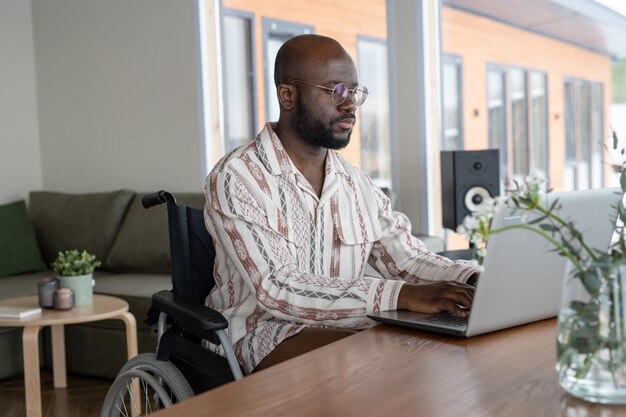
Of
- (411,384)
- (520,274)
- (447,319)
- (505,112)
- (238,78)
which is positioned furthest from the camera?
(238,78)

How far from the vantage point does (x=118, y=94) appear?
18.4 feet

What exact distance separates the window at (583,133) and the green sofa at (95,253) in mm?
2033

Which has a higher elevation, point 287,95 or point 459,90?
point 459,90

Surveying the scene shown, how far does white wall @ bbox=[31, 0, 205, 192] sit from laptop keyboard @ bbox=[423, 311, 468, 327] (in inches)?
148

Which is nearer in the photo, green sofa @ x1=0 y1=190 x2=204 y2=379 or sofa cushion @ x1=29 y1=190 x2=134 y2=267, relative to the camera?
A: green sofa @ x1=0 y1=190 x2=204 y2=379

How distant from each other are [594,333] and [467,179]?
10.1 feet

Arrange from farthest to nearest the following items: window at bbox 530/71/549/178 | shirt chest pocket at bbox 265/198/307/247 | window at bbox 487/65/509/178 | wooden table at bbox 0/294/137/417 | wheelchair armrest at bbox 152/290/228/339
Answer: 1. window at bbox 487/65/509/178
2. window at bbox 530/71/549/178
3. wooden table at bbox 0/294/137/417
4. shirt chest pocket at bbox 265/198/307/247
5. wheelchair armrest at bbox 152/290/228/339

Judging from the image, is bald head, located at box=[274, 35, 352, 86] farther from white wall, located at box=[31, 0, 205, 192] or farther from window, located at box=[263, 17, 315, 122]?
white wall, located at box=[31, 0, 205, 192]

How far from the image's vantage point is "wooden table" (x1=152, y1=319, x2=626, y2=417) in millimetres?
1129

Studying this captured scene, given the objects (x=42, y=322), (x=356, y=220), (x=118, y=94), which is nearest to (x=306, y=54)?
(x=356, y=220)

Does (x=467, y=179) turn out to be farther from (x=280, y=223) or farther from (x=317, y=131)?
(x=280, y=223)

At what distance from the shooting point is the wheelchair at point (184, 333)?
1898 mm

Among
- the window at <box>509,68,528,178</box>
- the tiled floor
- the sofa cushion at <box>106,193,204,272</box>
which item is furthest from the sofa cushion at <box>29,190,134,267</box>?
the window at <box>509,68,528,178</box>

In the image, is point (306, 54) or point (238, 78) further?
point (238, 78)
